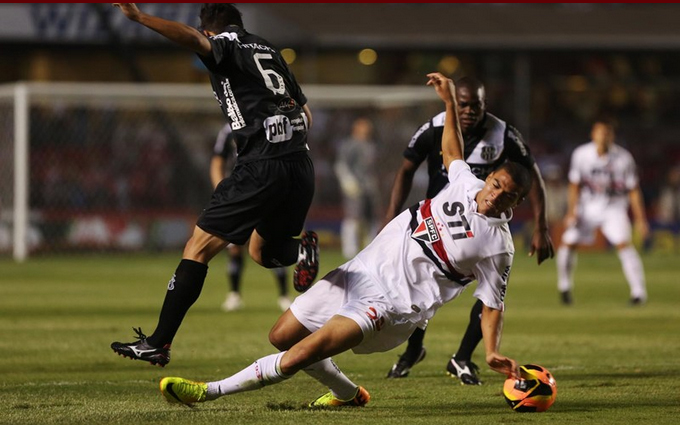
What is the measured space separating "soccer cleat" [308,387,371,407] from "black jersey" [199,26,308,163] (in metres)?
1.50

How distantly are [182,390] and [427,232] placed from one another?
1625 mm

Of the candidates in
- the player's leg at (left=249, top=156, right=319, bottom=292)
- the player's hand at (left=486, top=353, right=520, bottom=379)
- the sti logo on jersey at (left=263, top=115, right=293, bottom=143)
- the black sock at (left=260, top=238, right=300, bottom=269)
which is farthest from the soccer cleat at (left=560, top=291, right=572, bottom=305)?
the player's hand at (left=486, top=353, right=520, bottom=379)

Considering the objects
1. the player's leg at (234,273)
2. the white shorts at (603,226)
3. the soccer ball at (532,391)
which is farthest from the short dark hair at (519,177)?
the white shorts at (603,226)

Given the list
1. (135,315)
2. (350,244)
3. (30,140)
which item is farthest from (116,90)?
(135,315)

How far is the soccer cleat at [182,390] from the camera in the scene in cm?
689

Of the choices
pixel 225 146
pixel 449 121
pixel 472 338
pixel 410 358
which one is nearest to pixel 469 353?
pixel 472 338

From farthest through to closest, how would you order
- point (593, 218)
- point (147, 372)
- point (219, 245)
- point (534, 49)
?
1. point (534, 49)
2. point (593, 218)
3. point (147, 372)
4. point (219, 245)

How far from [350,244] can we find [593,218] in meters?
8.91

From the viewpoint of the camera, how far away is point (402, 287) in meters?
7.03

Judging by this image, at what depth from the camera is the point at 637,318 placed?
13914mm

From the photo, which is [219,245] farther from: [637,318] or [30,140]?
[30,140]

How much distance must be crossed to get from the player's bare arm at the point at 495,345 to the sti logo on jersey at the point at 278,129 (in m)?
1.69

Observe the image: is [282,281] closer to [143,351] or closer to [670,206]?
[143,351]

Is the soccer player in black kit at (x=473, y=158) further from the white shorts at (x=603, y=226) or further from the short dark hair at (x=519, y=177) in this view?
the white shorts at (x=603, y=226)
